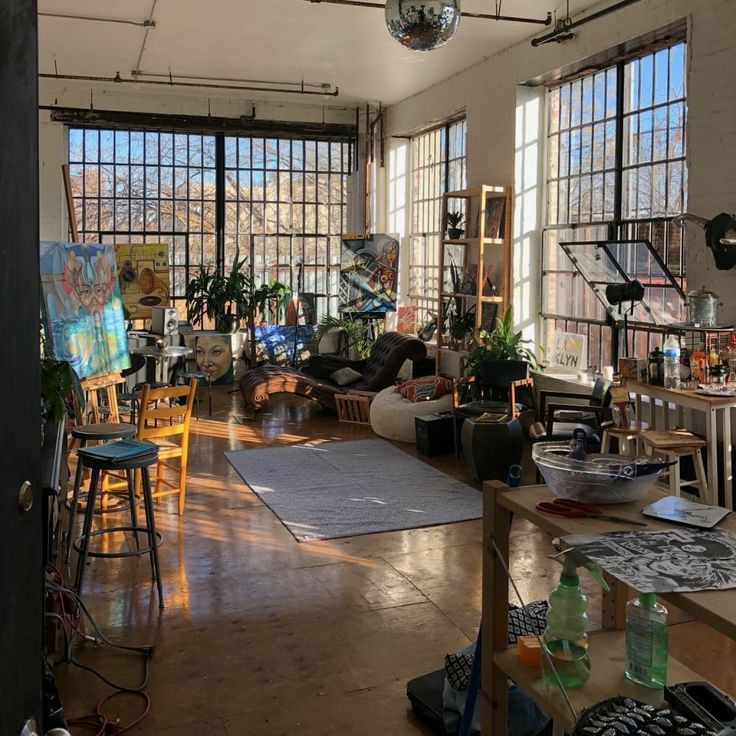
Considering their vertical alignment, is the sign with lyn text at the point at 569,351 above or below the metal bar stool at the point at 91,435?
above

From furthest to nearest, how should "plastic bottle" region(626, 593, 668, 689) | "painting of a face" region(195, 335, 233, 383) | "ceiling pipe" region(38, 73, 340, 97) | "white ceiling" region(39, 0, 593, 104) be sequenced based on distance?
"painting of a face" region(195, 335, 233, 383) < "ceiling pipe" region(38, 73, 340, 97) < "white ceiling" region(39, 0, 593, 104) < "plastic bottle" region(626, 593, 668, 689)

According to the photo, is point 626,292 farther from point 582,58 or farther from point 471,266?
point 471,266

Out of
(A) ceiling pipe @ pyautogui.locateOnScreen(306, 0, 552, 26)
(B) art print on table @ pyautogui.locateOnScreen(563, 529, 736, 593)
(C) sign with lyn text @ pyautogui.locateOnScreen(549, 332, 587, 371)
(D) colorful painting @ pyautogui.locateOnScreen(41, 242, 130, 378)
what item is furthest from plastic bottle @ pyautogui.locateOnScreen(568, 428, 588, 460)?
(C) sign with lyn text @ pyautogui.locateOnScreen(549, 332, 587, 371)

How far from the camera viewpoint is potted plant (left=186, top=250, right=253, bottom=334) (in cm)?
1102

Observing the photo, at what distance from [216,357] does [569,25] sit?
5.98m

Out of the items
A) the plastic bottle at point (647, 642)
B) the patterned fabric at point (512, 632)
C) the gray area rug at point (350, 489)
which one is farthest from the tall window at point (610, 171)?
the plastic bottle at point (647, 642)

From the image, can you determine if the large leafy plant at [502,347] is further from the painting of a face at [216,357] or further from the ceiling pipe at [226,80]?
the ceiling pipe at [226,80]

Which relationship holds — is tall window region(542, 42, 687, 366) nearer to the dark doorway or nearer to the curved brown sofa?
the curved brown sofa

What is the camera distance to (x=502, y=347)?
802cm

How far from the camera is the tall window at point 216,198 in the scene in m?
11.4

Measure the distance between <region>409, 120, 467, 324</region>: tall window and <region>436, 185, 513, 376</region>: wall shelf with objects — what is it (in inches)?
22.1

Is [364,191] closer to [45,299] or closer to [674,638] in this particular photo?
[45,299]

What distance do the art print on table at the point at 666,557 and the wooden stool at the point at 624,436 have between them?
339 cm

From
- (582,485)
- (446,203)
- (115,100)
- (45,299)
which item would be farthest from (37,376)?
(115,100)
